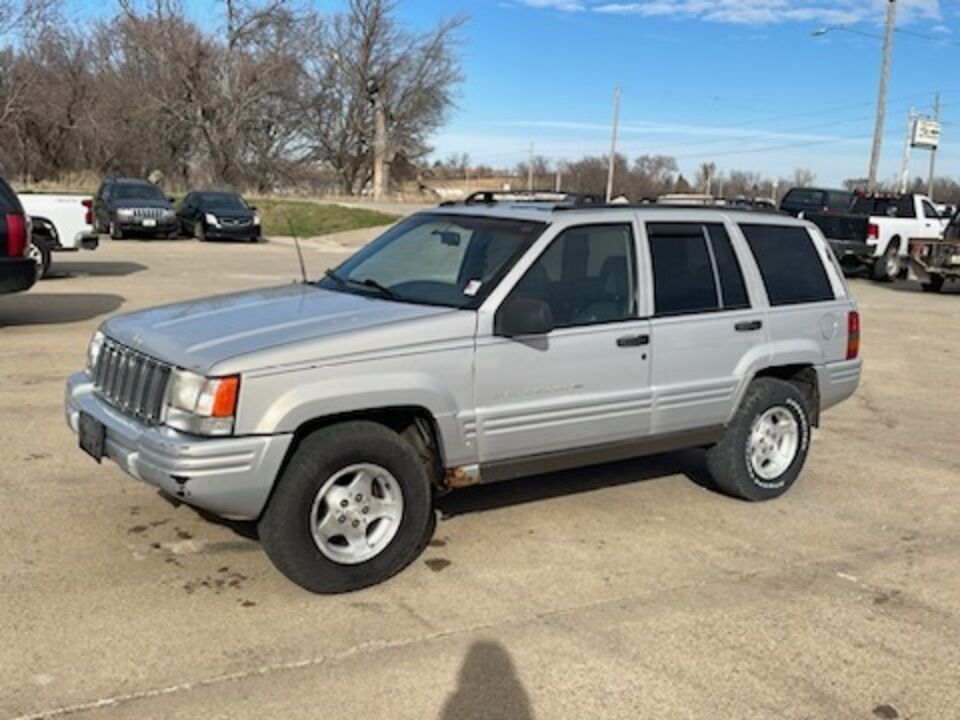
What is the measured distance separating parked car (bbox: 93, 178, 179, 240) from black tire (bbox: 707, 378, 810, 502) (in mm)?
22218

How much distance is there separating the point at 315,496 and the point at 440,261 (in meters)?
1.59

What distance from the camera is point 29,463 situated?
601 cm

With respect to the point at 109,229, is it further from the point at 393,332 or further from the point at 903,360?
the point at 393,332

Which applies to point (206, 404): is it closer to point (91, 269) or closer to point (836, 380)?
point (836, 380)

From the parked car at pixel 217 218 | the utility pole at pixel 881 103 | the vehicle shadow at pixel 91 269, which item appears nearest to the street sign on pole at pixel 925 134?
the utility pole at pixel 881 103

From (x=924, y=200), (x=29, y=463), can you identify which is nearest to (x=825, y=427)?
(x=29, y=463)

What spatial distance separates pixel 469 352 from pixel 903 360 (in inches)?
351

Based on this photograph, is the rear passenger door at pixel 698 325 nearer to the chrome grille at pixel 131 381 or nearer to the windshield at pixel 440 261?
the windshield at pixel 440 261

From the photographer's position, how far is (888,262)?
22.3 m

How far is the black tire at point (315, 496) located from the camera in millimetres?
4156

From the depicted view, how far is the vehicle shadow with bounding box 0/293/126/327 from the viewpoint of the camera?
11612mm

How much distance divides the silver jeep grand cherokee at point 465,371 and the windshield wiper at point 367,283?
0.06 feet

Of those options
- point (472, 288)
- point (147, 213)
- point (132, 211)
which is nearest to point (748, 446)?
point (472, 288)

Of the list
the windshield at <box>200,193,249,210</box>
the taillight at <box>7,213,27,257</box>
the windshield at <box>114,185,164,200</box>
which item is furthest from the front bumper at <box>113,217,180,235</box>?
the taillight at <box>7,213,27,257</box>
